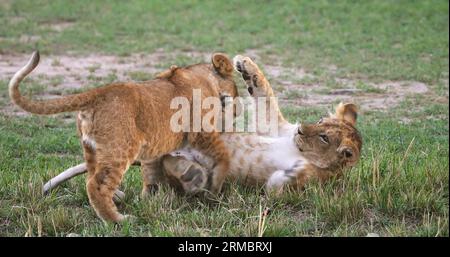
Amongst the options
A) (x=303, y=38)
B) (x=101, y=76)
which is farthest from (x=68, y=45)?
(x=303, y=38)

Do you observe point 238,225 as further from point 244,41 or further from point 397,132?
point 244,41

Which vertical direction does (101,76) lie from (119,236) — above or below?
above

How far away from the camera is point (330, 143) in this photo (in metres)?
5.09

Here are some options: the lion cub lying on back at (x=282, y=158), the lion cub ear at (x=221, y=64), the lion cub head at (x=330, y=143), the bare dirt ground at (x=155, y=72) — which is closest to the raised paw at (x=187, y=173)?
the lion cub lying on back at (x=282, y=158)

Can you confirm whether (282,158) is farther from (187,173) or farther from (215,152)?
(187,173)

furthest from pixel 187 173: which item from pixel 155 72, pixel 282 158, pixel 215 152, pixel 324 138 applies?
pixel 155 72

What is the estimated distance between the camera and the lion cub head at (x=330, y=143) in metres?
5.05

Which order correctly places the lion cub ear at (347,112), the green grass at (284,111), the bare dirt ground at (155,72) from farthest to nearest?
the bare dirt ground at (155,72) < the lion cub ear at (347,112) < the green grass at (284,111)

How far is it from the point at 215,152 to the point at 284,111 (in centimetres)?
339

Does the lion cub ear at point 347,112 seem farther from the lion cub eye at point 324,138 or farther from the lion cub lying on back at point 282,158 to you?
the lion cub eye at point 324,138

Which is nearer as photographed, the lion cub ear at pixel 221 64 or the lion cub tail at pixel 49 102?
the lion cub tail at pixel 49 102

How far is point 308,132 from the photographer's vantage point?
204 inches

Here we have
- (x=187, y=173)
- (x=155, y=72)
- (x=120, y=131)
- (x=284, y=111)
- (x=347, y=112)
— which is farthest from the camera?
(x=155, y=72)
